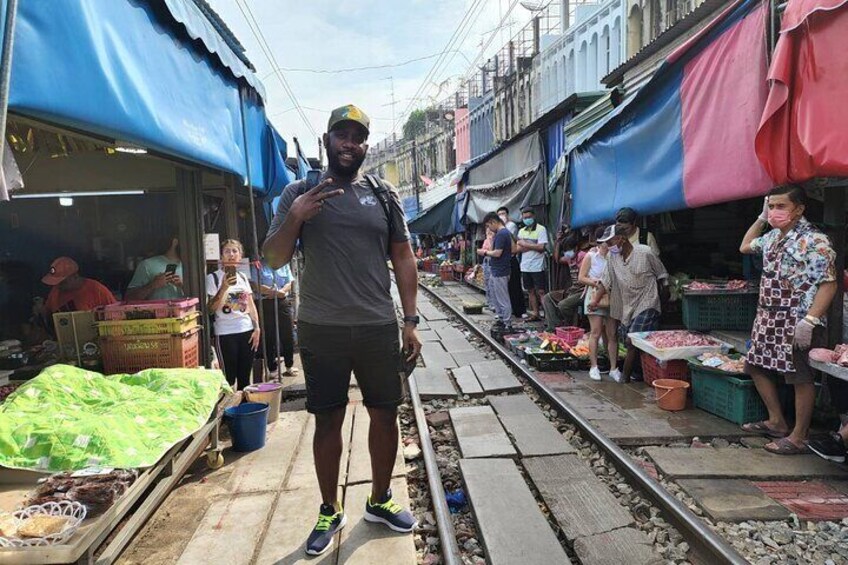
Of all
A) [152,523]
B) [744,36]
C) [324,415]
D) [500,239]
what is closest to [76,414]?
[152,523]

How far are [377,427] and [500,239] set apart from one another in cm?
700

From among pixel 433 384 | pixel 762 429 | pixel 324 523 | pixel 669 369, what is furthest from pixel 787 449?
pixel 433 384

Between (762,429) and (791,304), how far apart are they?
3.75 feet

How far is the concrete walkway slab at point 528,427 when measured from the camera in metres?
4.86

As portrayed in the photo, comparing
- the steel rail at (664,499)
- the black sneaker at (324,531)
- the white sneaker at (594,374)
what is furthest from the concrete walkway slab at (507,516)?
the white sneaker at (594,374)

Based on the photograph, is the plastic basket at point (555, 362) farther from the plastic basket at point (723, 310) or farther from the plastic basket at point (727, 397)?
the plastic basket at point (727, 397)

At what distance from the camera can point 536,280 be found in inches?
449

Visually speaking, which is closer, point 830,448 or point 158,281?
point 830,448

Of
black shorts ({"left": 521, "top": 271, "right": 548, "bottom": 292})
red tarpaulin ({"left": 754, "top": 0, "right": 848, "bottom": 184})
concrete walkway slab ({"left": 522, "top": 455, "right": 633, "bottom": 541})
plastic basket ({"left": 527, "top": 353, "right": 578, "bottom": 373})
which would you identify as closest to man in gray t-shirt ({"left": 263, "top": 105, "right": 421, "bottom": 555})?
concrete walkway slab ({"left": 522, "top": 455, "right": 633, "bottom": 541})

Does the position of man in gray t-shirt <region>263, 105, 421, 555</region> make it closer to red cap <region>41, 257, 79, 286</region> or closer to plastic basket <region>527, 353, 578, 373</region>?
red cap <region>41, 257, 79, 286</region>

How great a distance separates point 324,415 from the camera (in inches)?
117

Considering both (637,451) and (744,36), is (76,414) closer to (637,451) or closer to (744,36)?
(637,451)

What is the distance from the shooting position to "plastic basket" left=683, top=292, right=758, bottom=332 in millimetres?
6148

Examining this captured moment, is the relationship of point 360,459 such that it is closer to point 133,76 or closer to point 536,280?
point 133,76
